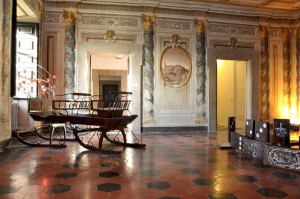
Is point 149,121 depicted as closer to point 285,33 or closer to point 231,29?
point 231,29

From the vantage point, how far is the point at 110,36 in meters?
7.80

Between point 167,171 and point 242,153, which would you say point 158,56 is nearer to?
point 242,153

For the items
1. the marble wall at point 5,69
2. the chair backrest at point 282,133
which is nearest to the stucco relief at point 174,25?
the marble wall at point 5,69

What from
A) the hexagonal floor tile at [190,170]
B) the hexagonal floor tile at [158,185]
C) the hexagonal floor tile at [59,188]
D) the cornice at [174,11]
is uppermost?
the cornice at [174,11]

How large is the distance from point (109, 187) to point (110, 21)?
244 inches

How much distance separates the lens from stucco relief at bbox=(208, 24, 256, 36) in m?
8.48

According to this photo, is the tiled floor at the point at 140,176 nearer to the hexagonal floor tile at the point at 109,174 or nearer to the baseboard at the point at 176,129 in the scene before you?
the hexagonal floor tile at the point at 109,174

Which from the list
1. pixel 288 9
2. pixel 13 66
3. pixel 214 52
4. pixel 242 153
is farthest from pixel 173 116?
pixel 288 9

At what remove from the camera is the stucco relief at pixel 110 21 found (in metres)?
7.76

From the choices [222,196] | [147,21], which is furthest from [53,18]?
[222,196]

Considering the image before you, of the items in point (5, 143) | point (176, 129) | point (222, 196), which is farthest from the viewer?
point (176, 129)

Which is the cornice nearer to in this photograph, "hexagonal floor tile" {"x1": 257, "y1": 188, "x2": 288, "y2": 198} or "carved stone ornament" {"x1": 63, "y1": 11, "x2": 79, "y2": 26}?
"carved stone ornament" {"x1": 63, "y1": 11, "x2": 79, "y2": 26}

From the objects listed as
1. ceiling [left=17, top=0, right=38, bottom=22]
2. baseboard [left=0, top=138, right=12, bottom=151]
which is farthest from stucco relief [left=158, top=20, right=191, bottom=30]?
baseboard [left=0, top=138, right=12, bottom=151]

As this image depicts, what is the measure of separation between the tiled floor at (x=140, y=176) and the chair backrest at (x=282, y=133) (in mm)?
424
